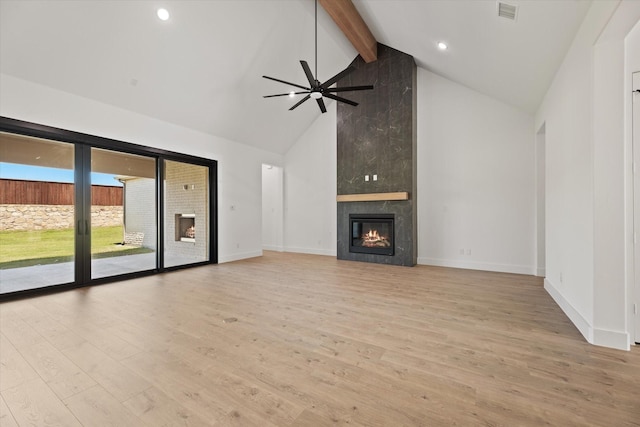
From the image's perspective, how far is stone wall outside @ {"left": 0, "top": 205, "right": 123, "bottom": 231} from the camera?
3830 millimetres

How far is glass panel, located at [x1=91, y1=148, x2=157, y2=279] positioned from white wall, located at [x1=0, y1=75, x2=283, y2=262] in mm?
488

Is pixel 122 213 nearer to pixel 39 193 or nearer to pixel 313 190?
pixel 39 193

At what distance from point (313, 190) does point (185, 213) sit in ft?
11.1

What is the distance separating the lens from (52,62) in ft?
11.9

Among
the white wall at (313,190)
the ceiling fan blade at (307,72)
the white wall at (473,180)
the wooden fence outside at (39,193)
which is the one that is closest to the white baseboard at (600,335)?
the white wall at (473,180)

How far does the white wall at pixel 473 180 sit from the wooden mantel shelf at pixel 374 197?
2.03 feet

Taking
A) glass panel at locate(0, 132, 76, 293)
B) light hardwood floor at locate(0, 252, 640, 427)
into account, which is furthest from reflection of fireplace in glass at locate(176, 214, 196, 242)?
light hardwood floor at locate(0, 252, 640, 427)

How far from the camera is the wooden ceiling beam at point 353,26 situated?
4268mm

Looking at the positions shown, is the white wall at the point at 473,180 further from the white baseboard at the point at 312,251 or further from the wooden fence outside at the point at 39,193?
the wooden fence outside at the point at 39,193

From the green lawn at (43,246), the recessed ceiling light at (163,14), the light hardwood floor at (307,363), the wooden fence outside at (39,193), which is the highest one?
the recessed ceiling light at (163,14)

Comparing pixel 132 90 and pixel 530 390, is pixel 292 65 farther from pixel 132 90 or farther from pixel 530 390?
pixel 530 390

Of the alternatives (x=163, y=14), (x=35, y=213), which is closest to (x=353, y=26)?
(x=163, y=14)

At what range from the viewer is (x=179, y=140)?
557 centimetres

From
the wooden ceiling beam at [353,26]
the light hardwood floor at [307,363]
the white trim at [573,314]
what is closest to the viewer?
the light hardwood floor at [307,363]
